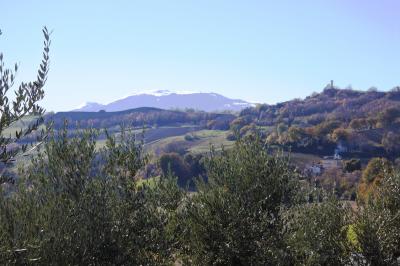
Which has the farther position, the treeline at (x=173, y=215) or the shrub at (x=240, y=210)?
the shrub at (x=240, y=210)

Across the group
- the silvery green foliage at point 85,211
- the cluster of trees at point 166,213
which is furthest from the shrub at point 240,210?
the silvery green foliage at point 85,211

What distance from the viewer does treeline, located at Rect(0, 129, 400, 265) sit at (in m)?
11.7

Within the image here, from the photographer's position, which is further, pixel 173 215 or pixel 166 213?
pixel 173 215

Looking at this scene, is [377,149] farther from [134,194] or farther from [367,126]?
[134,194]

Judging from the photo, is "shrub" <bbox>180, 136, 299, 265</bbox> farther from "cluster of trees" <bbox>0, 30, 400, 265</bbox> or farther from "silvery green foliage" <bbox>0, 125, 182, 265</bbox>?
"silvery green foliage" <bbox>0, 125, 182, 265</bbox>

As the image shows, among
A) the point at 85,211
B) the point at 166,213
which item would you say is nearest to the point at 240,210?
the point at 166,213

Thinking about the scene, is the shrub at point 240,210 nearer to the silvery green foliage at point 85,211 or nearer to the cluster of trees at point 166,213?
the cluster of trees at point 166,213

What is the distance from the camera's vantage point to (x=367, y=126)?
7579 inches

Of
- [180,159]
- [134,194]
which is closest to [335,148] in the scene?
[180,159]

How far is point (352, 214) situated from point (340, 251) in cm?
265

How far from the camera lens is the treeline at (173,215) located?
38.5 feet

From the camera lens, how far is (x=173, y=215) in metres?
17.0

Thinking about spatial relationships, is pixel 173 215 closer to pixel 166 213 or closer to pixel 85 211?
pixel 166 213

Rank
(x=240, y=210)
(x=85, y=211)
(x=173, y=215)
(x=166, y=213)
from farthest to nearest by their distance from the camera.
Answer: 1. (x=173, y=215)
2. (x=240, y=210)
3. (x=166, y=213)
4. (x=85, y=211)
